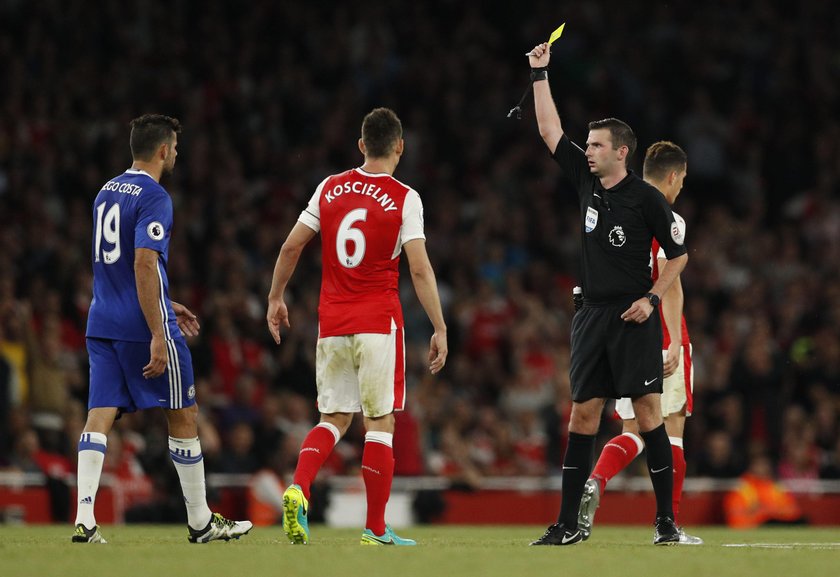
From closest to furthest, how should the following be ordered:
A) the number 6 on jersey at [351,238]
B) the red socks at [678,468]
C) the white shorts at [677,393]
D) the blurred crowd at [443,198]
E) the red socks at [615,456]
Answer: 1. the number 6 on jersey at [351,238]
2. the red socks at [615,456]
3. the red socks at [678,468]
4. the white shorts at [677,393]
5. the blurred crowd at [443,198]

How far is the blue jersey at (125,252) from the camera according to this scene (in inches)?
344

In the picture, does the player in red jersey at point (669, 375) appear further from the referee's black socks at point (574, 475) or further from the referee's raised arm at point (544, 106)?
the referee's raised arm at point (544, 106)

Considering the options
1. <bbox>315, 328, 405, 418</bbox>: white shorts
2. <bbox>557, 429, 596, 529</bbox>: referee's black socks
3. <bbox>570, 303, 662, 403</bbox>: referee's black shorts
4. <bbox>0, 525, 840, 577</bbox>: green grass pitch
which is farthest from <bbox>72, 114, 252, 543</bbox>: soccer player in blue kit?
<bbox>570, 303, 662, 403</bbox>: referee's black shorts

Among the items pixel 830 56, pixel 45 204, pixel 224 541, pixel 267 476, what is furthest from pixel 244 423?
pixel 830 56

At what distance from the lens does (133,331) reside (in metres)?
8.78

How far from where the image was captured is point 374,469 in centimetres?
880

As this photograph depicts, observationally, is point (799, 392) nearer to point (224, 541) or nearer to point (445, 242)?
point (445, 242)

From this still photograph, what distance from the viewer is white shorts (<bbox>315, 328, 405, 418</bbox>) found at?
8.84 metres

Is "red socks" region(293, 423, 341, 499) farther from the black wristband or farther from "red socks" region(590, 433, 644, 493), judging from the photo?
the black wristband

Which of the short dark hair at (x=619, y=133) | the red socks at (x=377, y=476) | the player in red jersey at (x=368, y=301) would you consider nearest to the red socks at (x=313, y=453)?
the player in red jersey at (x=368, y=301)

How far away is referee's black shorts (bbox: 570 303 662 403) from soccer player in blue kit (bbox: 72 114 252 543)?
91.5 inches

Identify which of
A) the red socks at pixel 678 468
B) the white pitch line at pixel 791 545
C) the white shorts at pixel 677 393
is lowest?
the white pitch line at pixel 791 545

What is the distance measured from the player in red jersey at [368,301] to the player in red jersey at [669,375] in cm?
142

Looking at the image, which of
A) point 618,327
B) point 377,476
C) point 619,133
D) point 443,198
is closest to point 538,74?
point 619,133
